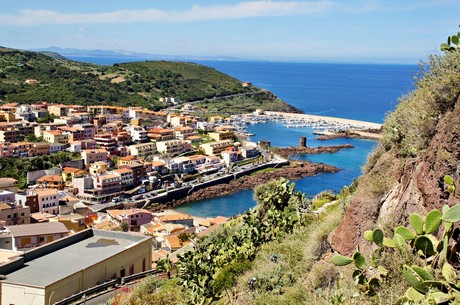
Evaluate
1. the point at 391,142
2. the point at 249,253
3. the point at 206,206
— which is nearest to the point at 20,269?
the point at 249,253

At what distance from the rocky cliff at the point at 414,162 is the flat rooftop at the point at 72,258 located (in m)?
5.12

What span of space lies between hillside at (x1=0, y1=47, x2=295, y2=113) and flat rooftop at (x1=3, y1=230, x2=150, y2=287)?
159ft

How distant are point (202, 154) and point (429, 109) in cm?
3996

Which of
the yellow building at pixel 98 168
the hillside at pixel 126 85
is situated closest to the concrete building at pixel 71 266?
the yellow building at pixel 98 168

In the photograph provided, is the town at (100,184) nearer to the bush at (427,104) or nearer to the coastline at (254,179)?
the coastline at (254,179)

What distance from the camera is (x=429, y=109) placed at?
361cm

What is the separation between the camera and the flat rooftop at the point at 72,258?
7.59 m

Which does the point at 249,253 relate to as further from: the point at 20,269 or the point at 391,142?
the point at 20,269

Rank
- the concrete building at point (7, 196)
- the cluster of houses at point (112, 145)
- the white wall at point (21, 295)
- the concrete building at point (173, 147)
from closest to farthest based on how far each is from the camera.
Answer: the white wall at point (21, 295)
the concrete building at point (7, 196)
the cluster of houses at point (112, 145)
the concrete building at point (173, 147)

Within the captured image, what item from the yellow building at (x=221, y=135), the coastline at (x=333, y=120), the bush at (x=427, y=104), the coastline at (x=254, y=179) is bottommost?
the coastline at (x=254, y=179)

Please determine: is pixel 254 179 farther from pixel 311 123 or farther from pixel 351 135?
pixel 311 123

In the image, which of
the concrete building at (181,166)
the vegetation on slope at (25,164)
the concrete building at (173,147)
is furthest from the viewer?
the concrete building at (173,147)

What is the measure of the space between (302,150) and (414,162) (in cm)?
4335

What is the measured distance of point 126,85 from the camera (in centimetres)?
7338
